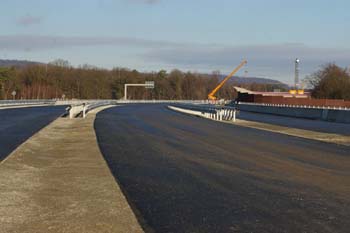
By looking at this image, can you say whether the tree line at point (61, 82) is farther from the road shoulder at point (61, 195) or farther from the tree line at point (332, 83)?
the road shoulder at point (61, 195)

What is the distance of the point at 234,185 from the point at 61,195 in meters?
3.58

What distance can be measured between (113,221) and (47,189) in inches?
123

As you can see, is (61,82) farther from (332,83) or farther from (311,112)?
(311,112)

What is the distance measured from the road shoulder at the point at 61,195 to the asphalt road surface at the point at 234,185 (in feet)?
1.22

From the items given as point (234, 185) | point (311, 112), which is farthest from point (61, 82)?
point (234, 185)

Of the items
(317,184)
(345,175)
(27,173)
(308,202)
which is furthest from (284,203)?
(27,173)

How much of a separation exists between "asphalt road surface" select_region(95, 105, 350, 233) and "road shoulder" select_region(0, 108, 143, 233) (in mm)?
370

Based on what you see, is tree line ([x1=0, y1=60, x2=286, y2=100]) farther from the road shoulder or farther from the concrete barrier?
the road shoulder

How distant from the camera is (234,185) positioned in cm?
1174

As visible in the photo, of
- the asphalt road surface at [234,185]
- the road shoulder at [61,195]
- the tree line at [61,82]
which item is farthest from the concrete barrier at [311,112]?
the tree line at [61,82]

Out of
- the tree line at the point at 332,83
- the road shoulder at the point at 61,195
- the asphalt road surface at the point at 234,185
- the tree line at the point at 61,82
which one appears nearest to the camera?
the road shoulder at the point at 61,195

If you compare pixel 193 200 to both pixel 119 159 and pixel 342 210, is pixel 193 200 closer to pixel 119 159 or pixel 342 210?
pixel 342 210

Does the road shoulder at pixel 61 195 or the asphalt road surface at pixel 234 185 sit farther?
the asphalt road surface at pixel 234 185

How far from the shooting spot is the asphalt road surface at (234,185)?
27.4 feet
